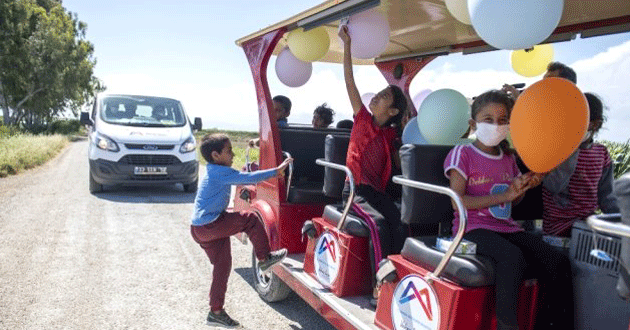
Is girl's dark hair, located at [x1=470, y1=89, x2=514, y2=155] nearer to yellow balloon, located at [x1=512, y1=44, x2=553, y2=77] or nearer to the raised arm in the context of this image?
the raised arm

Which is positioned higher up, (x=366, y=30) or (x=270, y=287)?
(x=366, y=30)

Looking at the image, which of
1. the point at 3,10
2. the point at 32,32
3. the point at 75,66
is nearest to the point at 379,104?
the point at 3,10

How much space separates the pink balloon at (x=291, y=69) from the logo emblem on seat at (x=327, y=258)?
2.01 m

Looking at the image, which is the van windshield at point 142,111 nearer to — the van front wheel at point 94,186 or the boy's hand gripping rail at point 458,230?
the van front wheel at point 94,186

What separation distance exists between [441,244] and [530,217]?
90cm

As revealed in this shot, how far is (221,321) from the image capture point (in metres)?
3.99

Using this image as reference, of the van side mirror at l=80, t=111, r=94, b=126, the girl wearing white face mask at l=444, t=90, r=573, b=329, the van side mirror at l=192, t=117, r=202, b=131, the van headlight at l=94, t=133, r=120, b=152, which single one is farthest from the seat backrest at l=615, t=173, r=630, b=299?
the van side mirror at l=80, t=111, r=94, b=126

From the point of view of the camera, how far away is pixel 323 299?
11.0ft

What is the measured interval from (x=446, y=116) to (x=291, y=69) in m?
2.18

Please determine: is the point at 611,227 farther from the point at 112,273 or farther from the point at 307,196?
the point at 112,273

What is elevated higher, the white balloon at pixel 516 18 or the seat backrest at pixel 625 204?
the white balloon at pixel 516 18

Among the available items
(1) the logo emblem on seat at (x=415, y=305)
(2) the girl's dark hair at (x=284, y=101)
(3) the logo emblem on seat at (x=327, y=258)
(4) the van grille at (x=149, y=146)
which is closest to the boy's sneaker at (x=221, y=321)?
(3) the logo emblem on seat at (x=327, y=258)

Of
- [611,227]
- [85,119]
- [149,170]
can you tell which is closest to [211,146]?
[611,227]

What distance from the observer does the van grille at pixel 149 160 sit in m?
9.52
